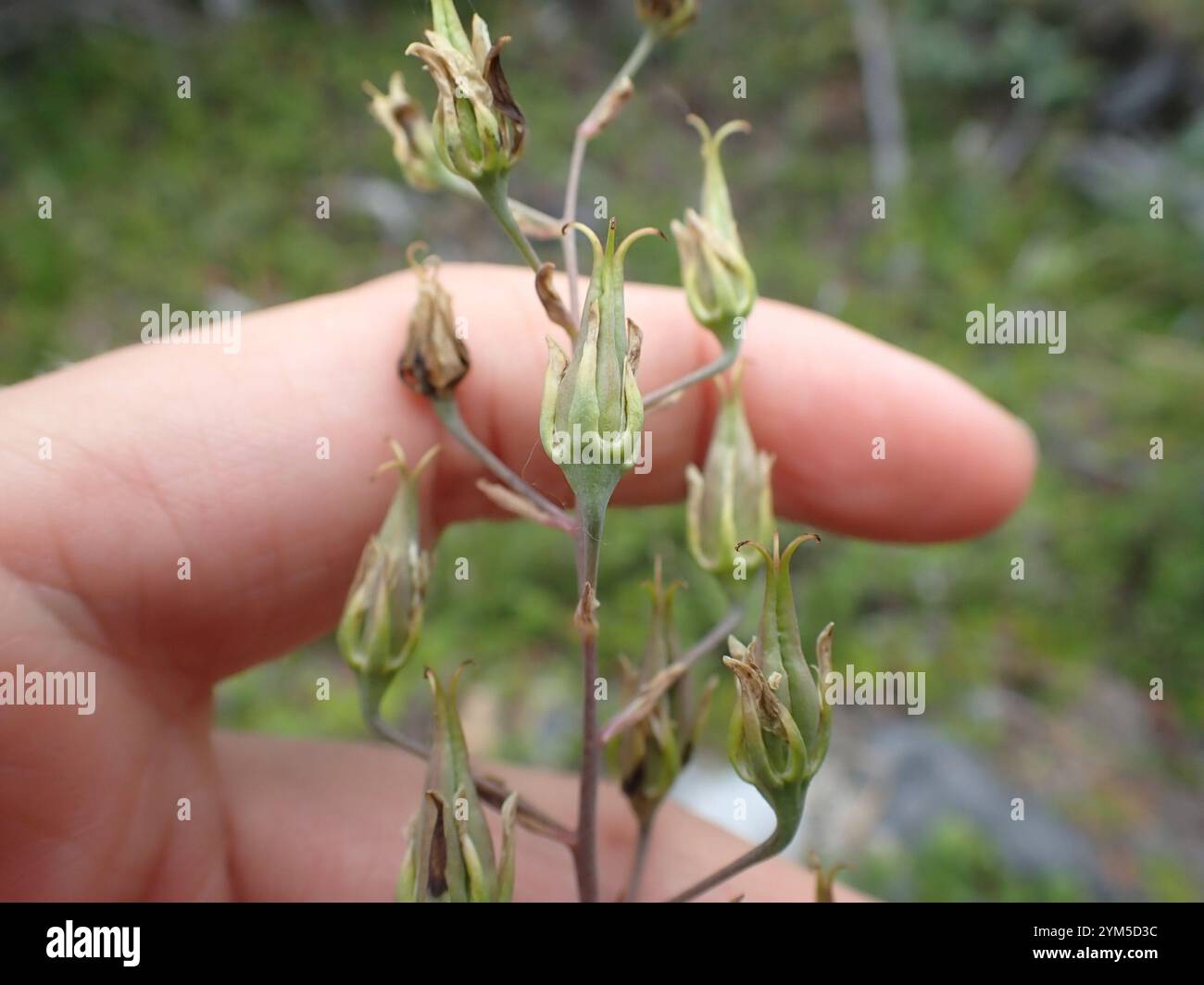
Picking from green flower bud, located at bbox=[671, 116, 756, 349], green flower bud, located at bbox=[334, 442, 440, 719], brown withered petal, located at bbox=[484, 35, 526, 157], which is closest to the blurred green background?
green flower bud, located at bbox=[334, 442, 440, 719]

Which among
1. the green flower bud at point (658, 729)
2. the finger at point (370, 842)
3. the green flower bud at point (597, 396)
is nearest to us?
the green flower bud at point (597, 396)

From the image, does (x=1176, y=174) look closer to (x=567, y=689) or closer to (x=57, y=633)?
(x=567, y=689)

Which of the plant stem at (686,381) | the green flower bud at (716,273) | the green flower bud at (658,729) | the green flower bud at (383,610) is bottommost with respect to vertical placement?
the green flower bud at (658,729)

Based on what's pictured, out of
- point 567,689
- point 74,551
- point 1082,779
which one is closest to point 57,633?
point 74,551

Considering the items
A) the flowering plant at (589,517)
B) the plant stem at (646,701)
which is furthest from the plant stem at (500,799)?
the plant stem at (646,701)

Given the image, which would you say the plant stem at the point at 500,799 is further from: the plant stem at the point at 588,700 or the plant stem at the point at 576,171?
the plant stem at the point at 576,171
